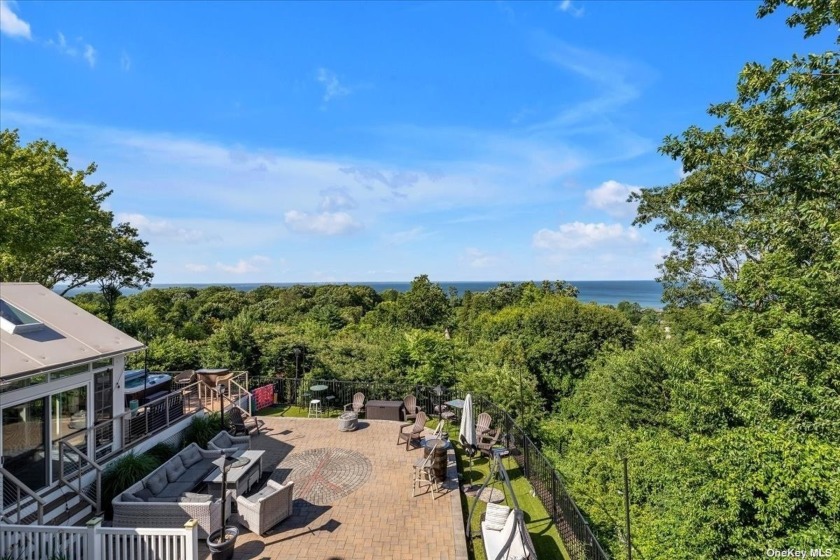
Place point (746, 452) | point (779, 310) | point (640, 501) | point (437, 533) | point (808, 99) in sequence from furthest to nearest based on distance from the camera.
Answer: point (640, 501) < point (779, 310) < point (808, 99) < point (437, 533) < point (746, 452)

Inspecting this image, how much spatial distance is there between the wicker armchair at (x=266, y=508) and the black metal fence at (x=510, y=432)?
534 centimetres

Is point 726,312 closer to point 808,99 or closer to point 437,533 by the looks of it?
point 808,99

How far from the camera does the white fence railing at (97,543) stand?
575cm

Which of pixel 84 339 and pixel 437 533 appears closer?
pixel 437 533

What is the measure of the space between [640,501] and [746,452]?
18.7 feet

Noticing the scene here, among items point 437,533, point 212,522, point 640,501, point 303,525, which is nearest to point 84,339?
point 212,522

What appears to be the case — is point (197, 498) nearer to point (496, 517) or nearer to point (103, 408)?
point (103, 408)

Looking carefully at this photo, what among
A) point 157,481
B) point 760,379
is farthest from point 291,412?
point 760,379

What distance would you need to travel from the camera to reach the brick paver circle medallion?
9.18 m

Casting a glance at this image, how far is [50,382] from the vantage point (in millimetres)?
7898

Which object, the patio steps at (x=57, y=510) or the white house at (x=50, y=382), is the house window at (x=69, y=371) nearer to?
the white house at (x=50, y=382)

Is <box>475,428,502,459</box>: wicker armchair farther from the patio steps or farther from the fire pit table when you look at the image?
the patio steps

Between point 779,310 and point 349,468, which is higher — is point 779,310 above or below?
above

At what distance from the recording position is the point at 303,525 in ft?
25.9
